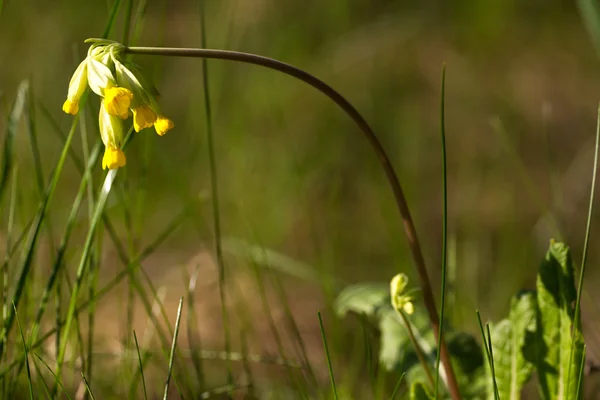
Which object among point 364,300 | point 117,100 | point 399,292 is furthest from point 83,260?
point 364,300

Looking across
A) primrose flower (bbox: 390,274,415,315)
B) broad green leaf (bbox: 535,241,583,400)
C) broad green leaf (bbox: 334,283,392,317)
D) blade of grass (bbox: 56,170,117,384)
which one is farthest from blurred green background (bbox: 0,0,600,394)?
blade of grass (bbox: 56,170,117,384)

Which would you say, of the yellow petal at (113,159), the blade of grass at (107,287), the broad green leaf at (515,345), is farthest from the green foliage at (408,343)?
the yellow petal at (113,159)

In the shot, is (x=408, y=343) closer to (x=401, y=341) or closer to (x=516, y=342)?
(x=401, y=341)

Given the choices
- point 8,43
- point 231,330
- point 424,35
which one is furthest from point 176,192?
point 424,35

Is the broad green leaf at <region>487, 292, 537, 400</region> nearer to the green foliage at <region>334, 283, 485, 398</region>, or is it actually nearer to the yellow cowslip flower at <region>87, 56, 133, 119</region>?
the green foliage at <region>334, 283, 485, 398</region>

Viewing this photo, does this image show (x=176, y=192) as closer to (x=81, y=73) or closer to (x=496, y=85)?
(x=496, y=85)

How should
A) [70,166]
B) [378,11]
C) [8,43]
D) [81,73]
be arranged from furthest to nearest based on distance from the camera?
1. [378,11]
2. [8,43]
3. [70,166]
4. [81,73]
